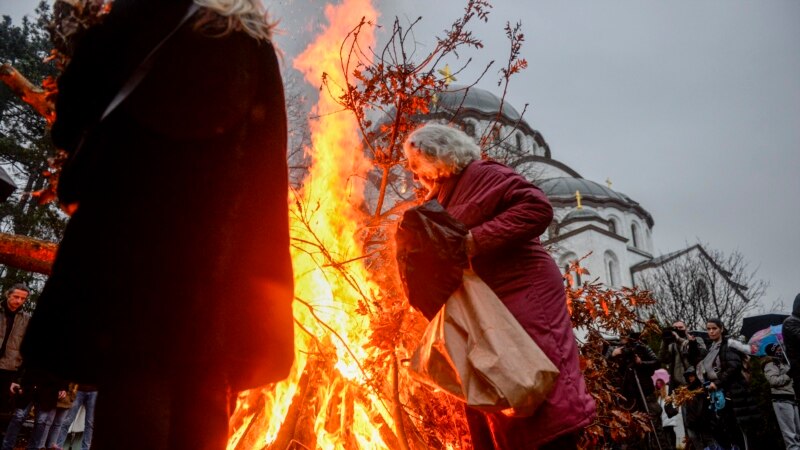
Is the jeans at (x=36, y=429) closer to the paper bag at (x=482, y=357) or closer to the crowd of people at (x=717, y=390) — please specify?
the paper bag at (x=482, y=357)

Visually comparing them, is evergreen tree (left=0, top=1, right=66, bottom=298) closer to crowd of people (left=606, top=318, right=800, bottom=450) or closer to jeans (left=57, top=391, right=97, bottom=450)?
jeans (left=57, top=391, right=97, bottom=450)

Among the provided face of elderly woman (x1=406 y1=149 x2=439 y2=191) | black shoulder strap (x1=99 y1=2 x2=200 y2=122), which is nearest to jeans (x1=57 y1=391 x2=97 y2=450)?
face of elderly woman (x1=406 y1=149 x2=439 y2=191)

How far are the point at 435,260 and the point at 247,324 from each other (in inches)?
43.9

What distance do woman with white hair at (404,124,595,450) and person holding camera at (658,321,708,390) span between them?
8681 millimetres

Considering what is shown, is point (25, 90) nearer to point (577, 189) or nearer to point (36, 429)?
point (36, 429)

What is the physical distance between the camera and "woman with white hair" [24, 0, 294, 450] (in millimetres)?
1473

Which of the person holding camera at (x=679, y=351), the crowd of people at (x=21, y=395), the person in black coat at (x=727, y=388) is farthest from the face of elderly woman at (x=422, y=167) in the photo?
the person holding camera at (x=679, y=351)

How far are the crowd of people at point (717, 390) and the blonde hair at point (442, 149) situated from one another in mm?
6237

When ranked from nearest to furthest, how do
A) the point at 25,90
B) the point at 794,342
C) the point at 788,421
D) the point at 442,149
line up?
the point at 442,149 < the point at 25,90 < the point at 794,342 < the point at 788,421

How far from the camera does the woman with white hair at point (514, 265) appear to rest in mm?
2324

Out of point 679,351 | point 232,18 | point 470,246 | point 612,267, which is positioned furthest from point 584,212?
point 232,18

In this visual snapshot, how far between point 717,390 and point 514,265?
8047 millimetres

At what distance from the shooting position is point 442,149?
3.04 meters

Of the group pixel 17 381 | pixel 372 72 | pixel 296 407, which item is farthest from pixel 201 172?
pixel 17 381
